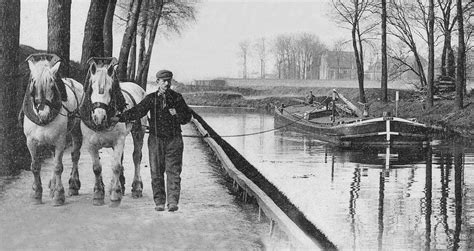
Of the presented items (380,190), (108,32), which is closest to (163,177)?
(380,190)

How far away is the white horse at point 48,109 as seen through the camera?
26.2 ft

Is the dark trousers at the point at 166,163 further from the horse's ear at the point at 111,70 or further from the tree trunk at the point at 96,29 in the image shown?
the tree trunk at the point at 96,29

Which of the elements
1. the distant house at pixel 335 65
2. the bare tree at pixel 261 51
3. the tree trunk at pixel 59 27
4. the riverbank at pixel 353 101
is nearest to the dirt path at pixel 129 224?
the tree trunk at pixel 59 27

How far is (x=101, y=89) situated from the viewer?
7887mm

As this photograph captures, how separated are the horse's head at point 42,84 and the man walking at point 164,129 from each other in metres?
0.86

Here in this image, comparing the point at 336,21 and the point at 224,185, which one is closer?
the point at 224,185

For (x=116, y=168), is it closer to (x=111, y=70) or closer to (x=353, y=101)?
(x=111, y=70)

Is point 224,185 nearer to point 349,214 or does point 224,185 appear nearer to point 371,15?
point 349,214

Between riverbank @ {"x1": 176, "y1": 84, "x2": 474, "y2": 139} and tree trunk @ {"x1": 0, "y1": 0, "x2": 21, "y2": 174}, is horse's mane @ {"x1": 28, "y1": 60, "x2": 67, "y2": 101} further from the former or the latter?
riverbank @ {"x1": 176, "y1": 84, "x2": 474, "y2": 139}

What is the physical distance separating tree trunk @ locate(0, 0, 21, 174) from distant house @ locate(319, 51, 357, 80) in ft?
288

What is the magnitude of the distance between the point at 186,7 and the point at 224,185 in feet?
84.3

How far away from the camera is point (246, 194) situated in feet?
33.3

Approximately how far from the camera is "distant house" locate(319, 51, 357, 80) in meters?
99.3

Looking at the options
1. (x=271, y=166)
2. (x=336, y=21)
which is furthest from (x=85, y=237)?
(x=336, y=21)
